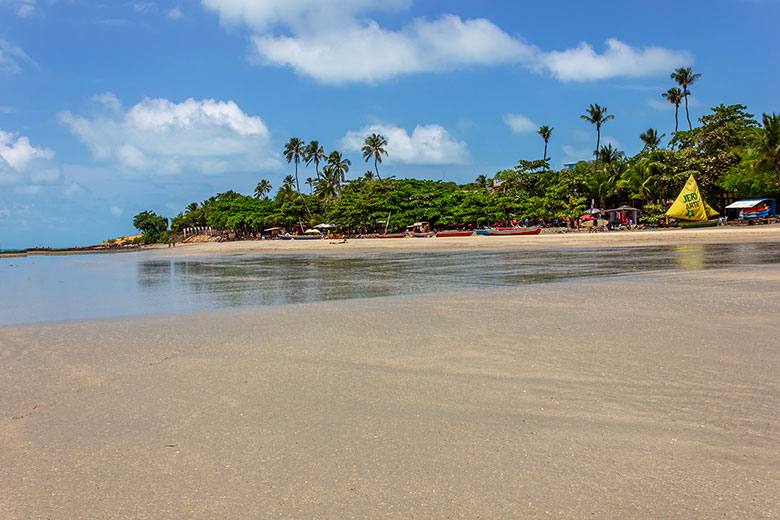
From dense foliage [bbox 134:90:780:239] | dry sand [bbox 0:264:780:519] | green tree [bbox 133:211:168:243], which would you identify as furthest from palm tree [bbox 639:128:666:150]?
green tree [bbox 133:211:168:243]

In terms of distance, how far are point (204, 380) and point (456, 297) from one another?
271 inches

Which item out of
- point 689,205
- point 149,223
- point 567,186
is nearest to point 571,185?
point 567,186

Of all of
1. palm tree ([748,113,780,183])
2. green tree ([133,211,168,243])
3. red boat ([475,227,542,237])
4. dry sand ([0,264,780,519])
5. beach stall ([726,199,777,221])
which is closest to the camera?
dry sand ([0,264,780,519])

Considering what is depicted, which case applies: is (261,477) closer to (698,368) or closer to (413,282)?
(698,368)

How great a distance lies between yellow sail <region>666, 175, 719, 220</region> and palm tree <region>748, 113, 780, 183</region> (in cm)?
567

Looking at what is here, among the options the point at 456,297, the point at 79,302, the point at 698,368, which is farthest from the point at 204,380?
the point at 79,302

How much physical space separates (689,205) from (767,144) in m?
8.13

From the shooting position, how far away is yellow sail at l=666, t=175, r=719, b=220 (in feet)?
143

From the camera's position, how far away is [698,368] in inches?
199

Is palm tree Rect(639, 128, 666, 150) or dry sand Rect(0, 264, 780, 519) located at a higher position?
palm tree Rect(639, 128, 666, 150)

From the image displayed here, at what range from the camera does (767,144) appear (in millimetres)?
42781

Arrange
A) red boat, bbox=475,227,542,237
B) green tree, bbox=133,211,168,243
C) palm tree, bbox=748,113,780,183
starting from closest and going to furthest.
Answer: palm tree, bbox=748,113,780,183
red boat, bbox=475,227,542,237
green tree, bbox=133,211,168,243

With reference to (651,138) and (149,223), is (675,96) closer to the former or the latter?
(651,138)

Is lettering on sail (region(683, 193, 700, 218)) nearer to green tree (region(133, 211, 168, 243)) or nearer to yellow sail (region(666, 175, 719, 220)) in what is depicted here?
yellow sail (region(666, 175, 719, 220))
